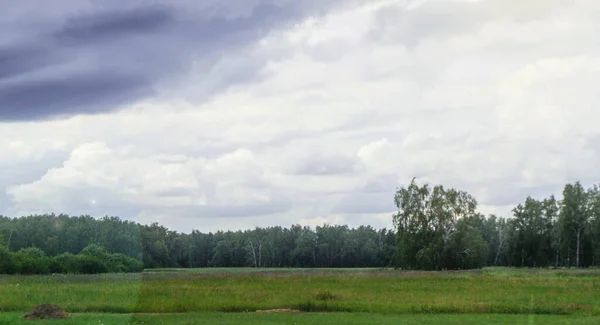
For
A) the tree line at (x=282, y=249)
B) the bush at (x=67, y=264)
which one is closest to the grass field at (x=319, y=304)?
the bush at (x=67, y=264)

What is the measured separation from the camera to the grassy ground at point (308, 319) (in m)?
30.2

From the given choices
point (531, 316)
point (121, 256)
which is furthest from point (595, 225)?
point (531, 316)

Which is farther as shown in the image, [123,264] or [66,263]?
[123,264]

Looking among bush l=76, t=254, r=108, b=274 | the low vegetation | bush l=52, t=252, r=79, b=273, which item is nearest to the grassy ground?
bush l=76, t=254, r=108, b=274

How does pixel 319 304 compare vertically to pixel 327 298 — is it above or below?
below

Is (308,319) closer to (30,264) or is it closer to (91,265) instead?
(91,265)

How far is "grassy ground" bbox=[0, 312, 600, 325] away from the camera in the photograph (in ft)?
99.1

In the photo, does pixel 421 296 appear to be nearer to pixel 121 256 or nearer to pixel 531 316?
pixel 531 316

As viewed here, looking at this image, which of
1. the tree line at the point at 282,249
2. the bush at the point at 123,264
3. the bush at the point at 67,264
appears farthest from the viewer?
the tree line at the point at 282,249

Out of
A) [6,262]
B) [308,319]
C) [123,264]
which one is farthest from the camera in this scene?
[123,264]

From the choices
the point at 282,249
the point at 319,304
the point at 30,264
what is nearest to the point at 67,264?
the point at 30,264

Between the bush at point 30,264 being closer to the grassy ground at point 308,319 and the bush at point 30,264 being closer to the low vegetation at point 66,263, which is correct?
the low vegetation at point 66,263

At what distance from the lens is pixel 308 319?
31.5 meters

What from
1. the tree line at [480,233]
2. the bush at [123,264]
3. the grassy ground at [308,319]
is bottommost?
the grassy ground at [308,319]
